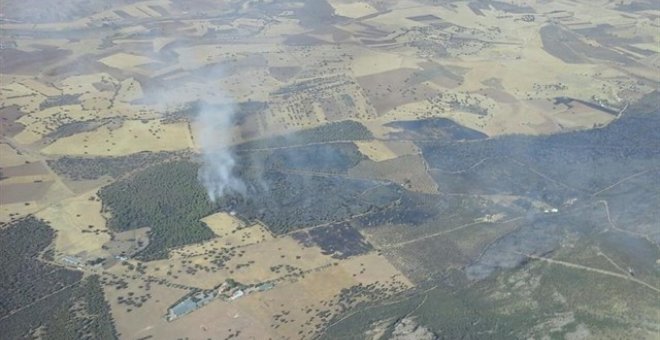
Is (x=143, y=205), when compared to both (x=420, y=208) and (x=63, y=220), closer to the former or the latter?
(x=63, y=220)

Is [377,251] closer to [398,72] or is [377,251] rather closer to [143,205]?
[143,205]

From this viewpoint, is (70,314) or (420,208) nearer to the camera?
(70,314)

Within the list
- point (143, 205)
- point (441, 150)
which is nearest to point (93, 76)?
point (143, 205)

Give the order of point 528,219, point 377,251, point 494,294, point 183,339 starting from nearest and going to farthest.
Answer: point 183,339 < point 494,294 < point 377,251 < point 528,219

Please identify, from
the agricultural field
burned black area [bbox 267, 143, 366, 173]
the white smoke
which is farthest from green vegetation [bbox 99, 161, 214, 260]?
burned black area [bbox 267, 143, 366, 173]

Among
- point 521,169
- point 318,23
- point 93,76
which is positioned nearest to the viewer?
point 521,169
